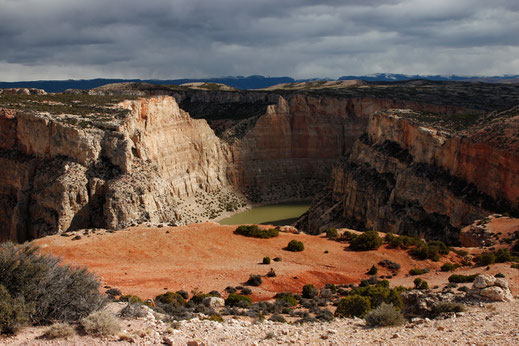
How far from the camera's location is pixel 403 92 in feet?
276

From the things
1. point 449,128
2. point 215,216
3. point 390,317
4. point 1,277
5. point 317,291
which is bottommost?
point 215,216

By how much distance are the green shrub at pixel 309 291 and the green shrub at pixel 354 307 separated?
413 cm

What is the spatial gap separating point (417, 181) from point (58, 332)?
36.9m

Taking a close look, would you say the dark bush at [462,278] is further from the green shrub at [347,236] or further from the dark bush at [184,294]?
the dark bush at [184,294]

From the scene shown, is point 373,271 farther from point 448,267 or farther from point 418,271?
point 448,267

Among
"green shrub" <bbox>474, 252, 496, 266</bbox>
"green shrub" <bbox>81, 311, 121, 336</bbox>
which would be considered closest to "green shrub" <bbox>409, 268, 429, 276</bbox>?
"green shrub" <bbox>474, 252, 496, 266</bbox>

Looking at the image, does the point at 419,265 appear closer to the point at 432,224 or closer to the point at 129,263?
the point at 432,224

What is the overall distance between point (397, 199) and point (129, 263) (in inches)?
1080

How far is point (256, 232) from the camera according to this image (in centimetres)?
3325

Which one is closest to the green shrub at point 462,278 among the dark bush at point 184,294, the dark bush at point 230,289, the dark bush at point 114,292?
the dark bush at point 230,289

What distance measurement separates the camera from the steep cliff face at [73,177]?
38062mm

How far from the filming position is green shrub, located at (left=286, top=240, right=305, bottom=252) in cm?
3053

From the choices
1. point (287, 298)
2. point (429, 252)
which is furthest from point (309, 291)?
point (429, 252)

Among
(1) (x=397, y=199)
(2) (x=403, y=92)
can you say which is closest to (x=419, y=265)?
(1) (x=397, y=199)
